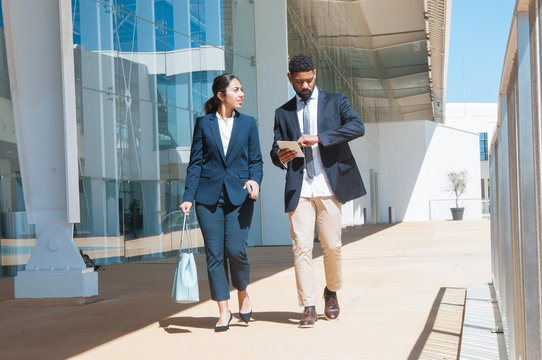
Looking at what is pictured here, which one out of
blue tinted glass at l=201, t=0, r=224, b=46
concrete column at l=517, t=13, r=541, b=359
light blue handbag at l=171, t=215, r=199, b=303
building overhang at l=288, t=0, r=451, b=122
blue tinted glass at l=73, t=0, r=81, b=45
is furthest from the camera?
building overhang at l=288, t=0, r=451, b=122

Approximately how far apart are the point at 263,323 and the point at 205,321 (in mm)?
522

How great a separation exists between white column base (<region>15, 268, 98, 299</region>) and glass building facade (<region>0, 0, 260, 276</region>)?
13.6 ft

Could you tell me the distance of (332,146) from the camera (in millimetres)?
4988

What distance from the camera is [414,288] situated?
6.87m

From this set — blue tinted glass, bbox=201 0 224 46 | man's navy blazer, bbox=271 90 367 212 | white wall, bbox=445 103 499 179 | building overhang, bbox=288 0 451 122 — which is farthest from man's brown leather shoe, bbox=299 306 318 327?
white wall, bbox=445 103 499 179

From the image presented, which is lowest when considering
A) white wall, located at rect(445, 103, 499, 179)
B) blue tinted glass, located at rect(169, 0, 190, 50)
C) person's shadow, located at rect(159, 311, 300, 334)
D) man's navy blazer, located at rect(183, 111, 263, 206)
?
person's shadow, located at rect(159, 311, 300, 334)

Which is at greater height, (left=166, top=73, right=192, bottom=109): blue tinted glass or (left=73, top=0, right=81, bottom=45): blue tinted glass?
(left=73, top=0, right=81, bottom=45): blue tinted glass

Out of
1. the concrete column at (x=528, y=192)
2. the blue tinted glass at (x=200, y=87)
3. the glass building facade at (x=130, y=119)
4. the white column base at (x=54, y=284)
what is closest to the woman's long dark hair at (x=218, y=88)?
the white column base at (x=54, y=284)

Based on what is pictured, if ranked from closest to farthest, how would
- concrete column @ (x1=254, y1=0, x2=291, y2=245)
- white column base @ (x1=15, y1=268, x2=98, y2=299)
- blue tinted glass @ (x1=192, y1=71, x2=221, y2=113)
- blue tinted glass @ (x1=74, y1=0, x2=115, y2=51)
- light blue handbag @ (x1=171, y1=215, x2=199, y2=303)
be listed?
light blue handbag @ (x1=171, y1=215, x2=199, y2=303) → white column base @ (x1=15, y1=268, x2=98, y2=299) → blue tinted glass @ (x1=74, y1=0, x2=115, y2=51) → blue tinted glass @ (x1=192, y1=71, x2=221, y2=113) → concrete column @ (x1=254, y1=0, x2=291, y2=245)

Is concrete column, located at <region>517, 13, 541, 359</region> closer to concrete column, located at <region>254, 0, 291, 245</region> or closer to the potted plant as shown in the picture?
concrete column, located at <region>254, 0, 291, 245</region>

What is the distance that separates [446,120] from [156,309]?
198ft

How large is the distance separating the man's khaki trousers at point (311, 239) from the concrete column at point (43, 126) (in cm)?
286

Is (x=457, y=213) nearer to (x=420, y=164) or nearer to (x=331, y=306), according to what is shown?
(x=420, y=164)

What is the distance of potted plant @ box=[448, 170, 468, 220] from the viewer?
3441cm
